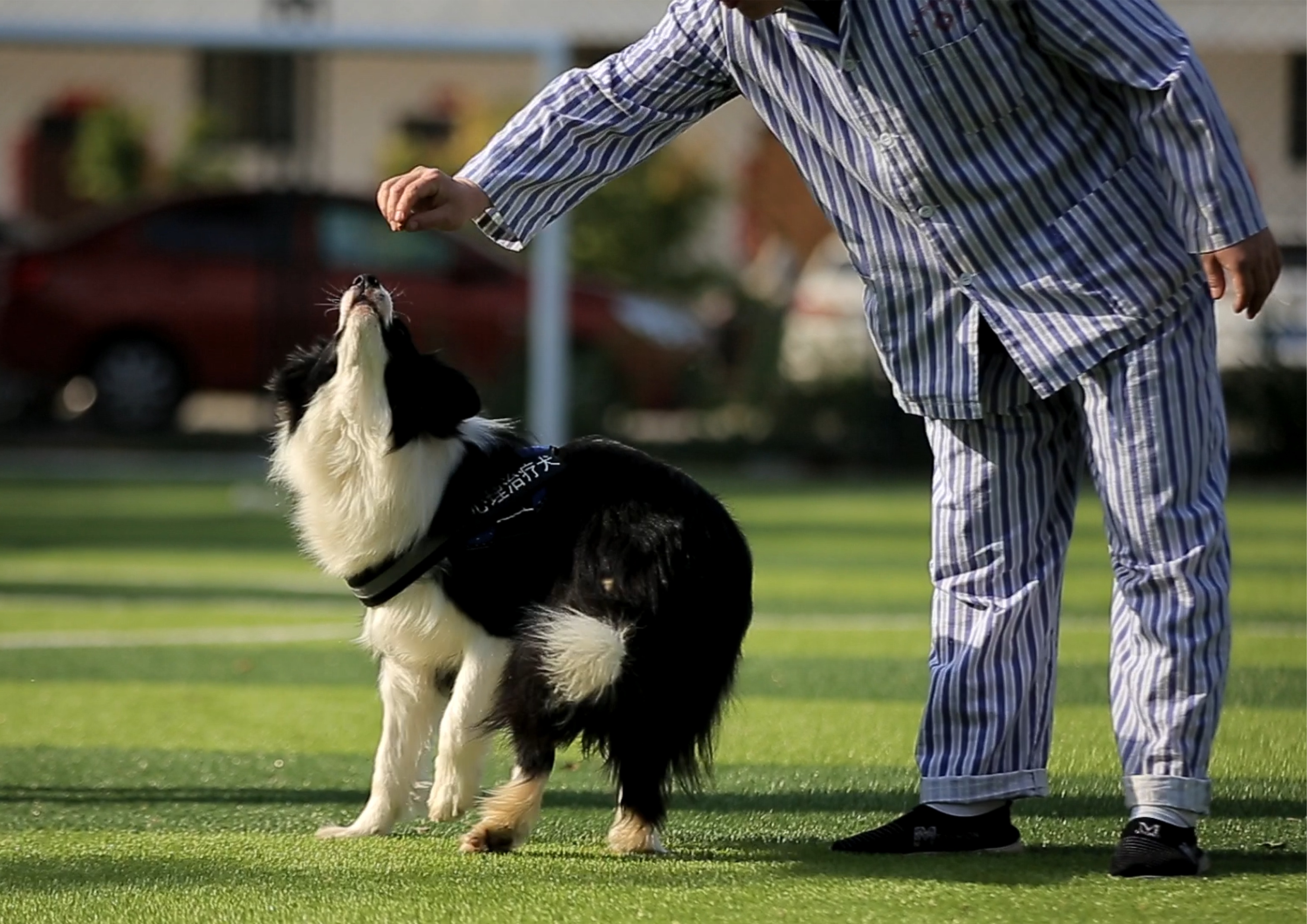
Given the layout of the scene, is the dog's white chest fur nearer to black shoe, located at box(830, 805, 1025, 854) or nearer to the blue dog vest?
the blue dog vest

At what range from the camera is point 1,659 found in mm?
7098

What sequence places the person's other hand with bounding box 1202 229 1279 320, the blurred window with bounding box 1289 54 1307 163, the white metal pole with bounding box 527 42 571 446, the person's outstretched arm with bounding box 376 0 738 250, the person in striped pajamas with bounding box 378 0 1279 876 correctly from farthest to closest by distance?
the blurred window with bounding box 1289 54 1307 163, the white metal pole with bounding box 527 42 571 446, the person's outstretched arm with bounding box 376 0 738 250, the person in striped pajamas with bounding box 378 0 1279 876, the person's other hand with bounding box 1202 229 1279 320

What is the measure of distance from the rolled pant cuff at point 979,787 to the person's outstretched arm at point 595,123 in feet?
4.71

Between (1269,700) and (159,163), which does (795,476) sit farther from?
(159,163)

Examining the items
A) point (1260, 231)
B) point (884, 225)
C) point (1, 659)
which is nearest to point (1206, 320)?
point (1260, 231)

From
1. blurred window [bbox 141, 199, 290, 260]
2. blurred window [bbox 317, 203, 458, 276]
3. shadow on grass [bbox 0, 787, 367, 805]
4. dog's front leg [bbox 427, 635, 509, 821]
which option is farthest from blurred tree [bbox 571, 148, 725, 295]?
dog's front leg [bbox 427, 635, 509, 821]

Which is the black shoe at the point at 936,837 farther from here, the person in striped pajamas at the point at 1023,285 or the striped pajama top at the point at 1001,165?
the striped pajama top at the point at 1001,165

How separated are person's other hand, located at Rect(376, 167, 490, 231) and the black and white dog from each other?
330 millimetres

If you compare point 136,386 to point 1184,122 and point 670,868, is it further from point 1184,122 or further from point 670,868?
point 1184,122

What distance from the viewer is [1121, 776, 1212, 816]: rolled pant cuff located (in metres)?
3.84

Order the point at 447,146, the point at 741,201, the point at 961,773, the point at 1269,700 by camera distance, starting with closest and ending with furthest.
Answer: the point at 961,773
the point at 1269,700
the point at 741,201
the point at 447,146

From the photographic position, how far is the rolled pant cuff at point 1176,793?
12.6 ft

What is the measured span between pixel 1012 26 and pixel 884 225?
20.3 inches

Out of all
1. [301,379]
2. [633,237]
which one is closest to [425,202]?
[301,379]
